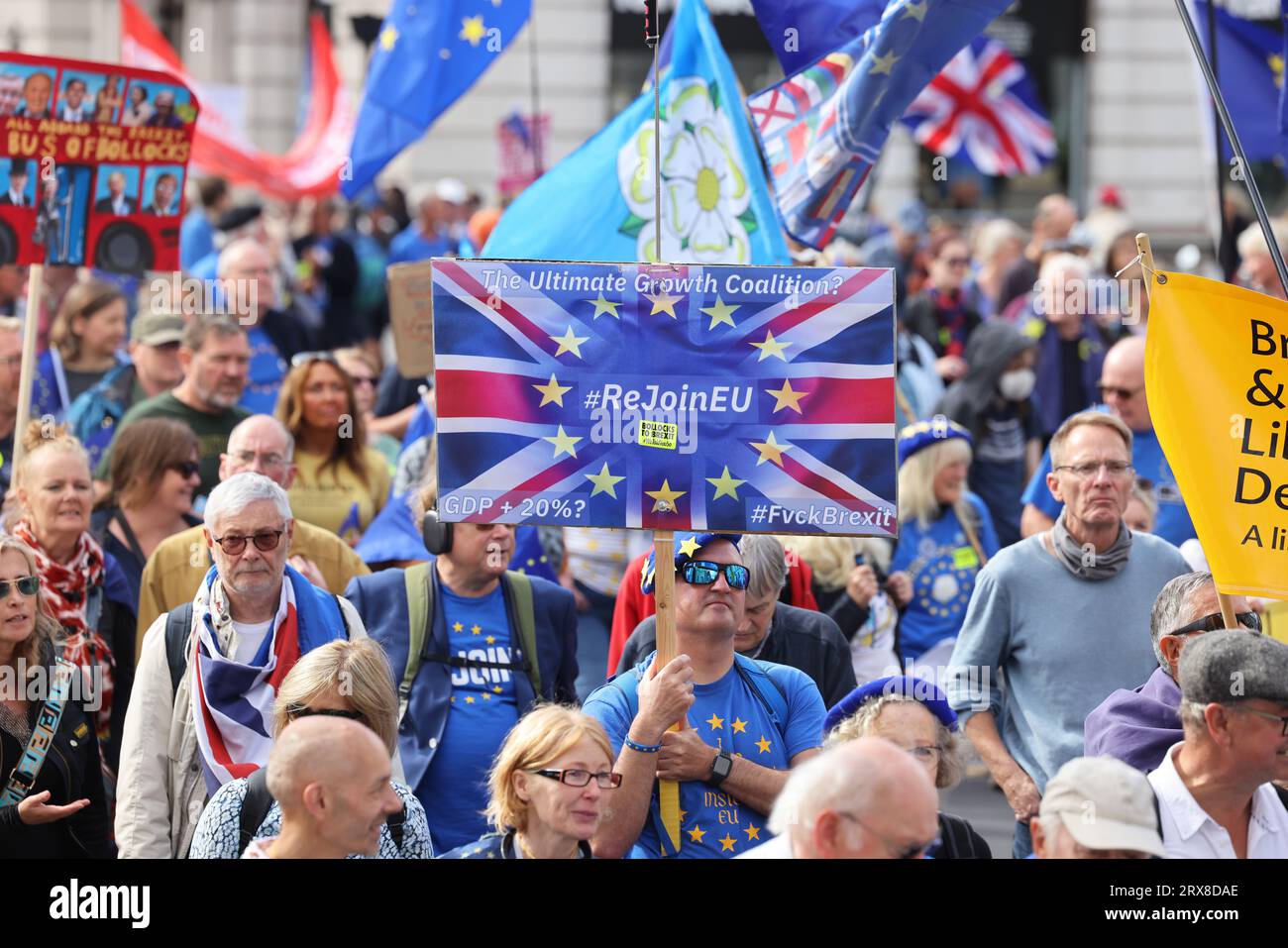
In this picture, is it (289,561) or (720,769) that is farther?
(289,561)

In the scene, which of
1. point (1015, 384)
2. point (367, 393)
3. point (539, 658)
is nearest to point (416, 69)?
point (367, 393)

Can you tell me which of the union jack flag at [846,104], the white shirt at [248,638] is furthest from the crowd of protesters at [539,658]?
the union jack flag at [846,104]

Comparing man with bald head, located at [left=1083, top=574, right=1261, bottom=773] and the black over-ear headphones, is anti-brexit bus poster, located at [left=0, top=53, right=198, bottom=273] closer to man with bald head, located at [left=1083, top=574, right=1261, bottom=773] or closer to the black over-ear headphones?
the black over-ear headphones

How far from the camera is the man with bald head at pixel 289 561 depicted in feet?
20.6

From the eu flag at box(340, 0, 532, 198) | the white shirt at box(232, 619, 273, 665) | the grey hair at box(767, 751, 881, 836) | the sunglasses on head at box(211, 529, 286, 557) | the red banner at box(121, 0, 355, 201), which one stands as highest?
the red banner at box(121, 0, 355, 201)

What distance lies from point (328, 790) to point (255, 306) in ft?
19.3

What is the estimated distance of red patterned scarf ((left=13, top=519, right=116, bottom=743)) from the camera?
607 cm

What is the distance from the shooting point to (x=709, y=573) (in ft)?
17.0

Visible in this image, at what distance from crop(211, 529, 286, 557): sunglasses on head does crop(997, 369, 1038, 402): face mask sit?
16.7ft

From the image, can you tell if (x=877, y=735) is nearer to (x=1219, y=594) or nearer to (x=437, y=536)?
(x=1219, y=594)

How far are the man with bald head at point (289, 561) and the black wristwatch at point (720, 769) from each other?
69.8 inches

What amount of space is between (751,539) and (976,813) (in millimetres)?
3334

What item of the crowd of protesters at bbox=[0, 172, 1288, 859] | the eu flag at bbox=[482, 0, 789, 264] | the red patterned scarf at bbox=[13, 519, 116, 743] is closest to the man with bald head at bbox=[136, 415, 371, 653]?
the crowd of protesters at bbox=[0, 172, 1288, 859]

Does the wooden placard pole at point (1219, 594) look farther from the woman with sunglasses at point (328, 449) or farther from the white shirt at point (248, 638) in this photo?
the woman with sunglasses at point (328, 449)
